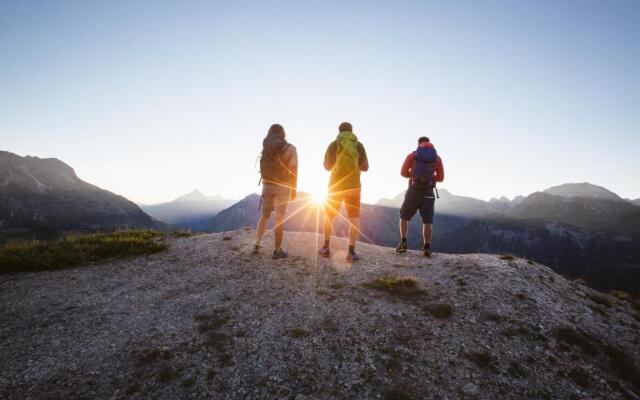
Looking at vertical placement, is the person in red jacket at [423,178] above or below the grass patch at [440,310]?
above

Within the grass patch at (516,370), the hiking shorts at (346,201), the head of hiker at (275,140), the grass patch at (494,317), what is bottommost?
the grass patch at (516,370)

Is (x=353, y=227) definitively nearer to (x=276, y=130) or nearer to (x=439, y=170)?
(x=439, y=170)

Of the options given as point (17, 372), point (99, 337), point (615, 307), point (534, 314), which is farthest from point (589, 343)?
point (17, 372)

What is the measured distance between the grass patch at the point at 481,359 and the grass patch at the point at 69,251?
11.2 m

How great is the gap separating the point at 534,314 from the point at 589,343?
102 cm

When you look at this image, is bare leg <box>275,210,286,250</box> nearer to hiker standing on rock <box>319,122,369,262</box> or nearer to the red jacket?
hiker standing on rock <box>319,122,369,262</box>

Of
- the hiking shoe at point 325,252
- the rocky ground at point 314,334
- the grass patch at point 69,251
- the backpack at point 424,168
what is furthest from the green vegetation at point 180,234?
the backpack at point 424,168

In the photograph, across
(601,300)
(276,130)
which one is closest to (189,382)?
(276,130)

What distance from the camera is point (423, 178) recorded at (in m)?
11.1

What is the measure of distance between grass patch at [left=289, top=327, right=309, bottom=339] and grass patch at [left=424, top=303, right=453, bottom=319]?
2941 millimetres

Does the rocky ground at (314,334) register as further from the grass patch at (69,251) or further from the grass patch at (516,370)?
the grass patch at (69,251)

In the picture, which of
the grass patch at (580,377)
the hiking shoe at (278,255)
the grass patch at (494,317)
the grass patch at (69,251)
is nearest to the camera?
the grass patch at (580,377)

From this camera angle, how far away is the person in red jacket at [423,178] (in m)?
11.1

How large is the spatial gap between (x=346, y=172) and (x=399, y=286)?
13.3ft
